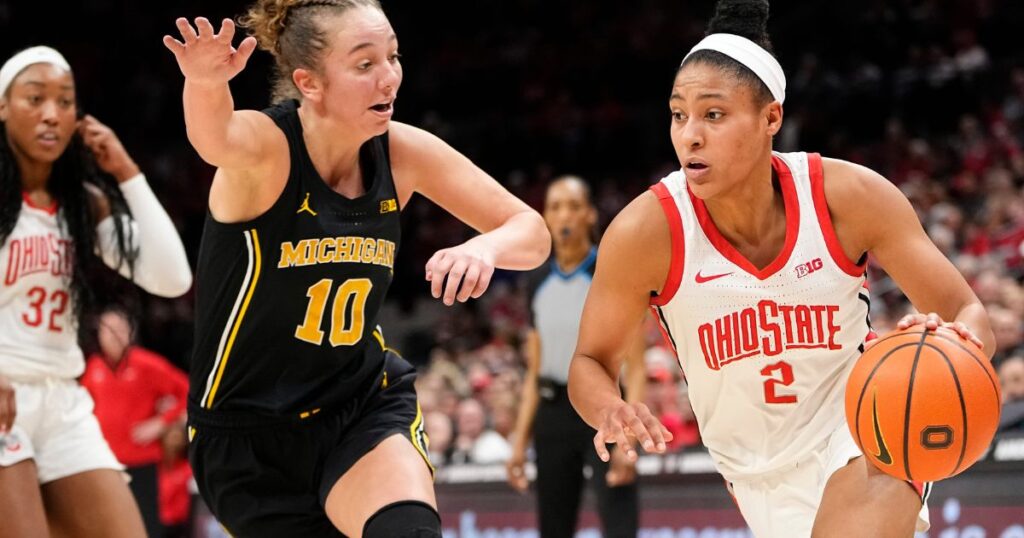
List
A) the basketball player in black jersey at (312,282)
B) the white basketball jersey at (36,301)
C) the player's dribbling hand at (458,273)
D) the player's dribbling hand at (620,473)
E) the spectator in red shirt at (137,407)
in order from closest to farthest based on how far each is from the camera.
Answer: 1. the player's dribbling hand at (458,273)
2. the basketball player in black jersey at (312,282)
3. the white basketball jersey at (36,301)
4. the player's dribbling hand at (620,473)
5. the spectator in red shirt at (137,407)

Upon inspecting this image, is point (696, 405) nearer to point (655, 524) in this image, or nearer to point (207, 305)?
point (207, 305)

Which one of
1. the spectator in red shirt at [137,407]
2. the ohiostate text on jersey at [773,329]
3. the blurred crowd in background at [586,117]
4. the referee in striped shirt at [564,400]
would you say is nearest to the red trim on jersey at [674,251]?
the ohiostate text on jersey at [773,329]

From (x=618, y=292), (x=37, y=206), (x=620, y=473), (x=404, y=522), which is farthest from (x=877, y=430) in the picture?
(x=620, y=473)

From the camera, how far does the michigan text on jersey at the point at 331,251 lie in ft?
11.6

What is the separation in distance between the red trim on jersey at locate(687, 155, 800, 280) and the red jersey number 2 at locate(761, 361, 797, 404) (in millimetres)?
267

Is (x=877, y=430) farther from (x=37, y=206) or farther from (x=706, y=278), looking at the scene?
(x=37, y=206)

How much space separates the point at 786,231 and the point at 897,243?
1.01 feet

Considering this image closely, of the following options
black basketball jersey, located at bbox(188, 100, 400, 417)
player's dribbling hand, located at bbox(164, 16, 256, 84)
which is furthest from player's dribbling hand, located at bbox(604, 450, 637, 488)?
player's dribbling hand, located at bbox(164, 16, 256, 84)

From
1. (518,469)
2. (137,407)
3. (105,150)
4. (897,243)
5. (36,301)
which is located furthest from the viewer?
(137,407)

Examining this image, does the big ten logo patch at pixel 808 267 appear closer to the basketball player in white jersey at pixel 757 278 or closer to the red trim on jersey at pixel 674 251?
the basketball player in white jersey at pixel 757 278

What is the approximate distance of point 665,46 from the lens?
1725cm

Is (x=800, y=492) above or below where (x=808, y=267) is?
below

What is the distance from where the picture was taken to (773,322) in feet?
11.9

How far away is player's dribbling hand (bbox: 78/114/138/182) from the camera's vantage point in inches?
191
